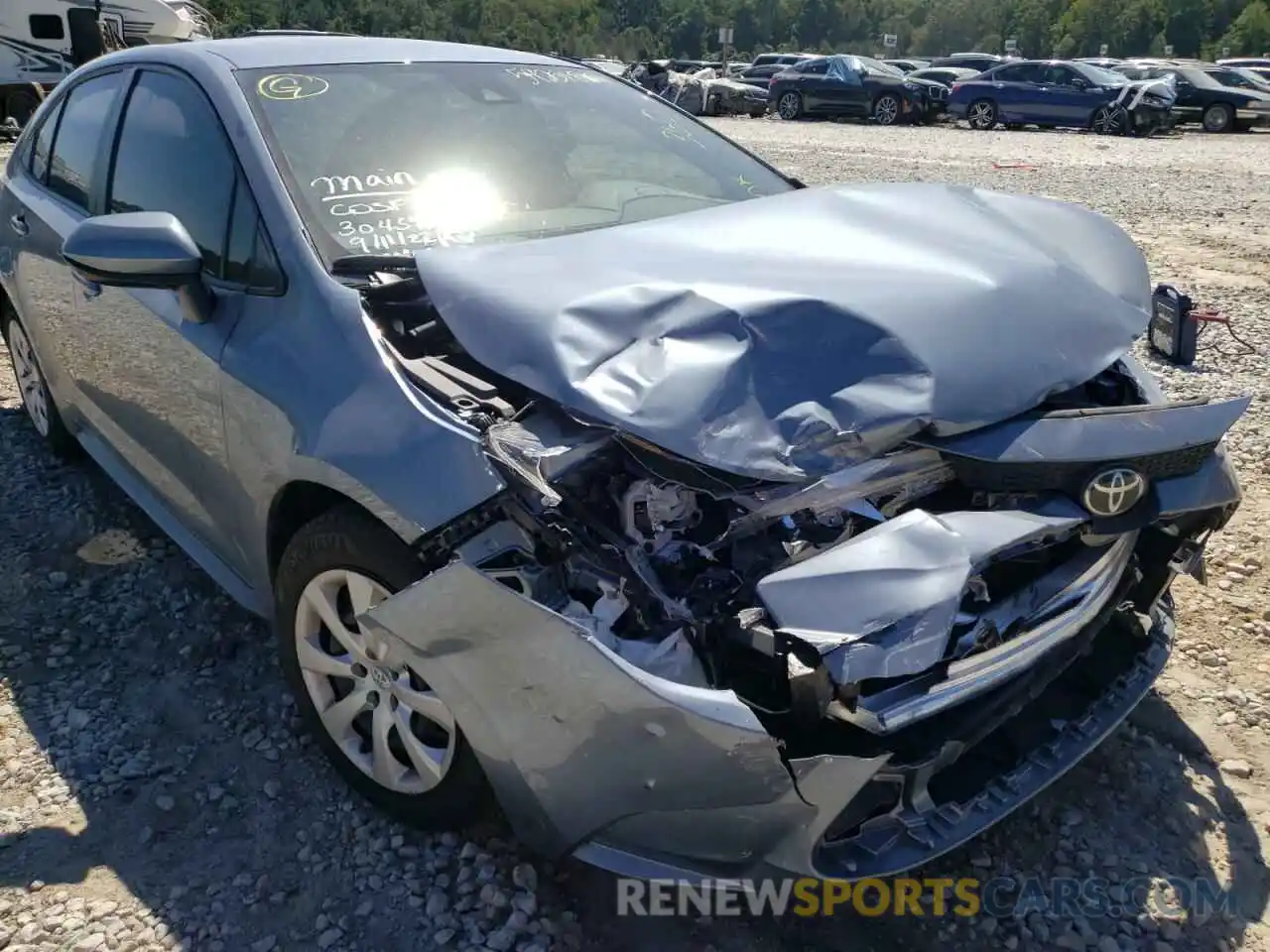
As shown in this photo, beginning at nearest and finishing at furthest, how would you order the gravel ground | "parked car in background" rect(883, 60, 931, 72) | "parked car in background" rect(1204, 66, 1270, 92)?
the gravel ground → "parked car in background" rect(1204, 66, 1270, 92) → "parked car in background" rect(883, 60, 931, 72)

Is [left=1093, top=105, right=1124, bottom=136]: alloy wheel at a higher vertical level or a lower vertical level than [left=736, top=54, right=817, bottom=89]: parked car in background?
lower

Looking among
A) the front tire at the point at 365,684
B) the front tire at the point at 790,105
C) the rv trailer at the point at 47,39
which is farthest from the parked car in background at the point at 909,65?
the front tire at the point at 365,684

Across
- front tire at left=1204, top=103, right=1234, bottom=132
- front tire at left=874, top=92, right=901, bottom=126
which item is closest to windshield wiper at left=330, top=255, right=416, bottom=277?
front tire at left=874, top=92, right=901, bottom=126

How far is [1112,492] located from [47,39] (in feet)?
63.4

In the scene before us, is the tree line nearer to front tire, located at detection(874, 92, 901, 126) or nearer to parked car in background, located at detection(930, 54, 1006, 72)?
parked car in background, located at detection(930, 54, 1006, 72)

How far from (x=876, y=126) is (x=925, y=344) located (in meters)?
22.5

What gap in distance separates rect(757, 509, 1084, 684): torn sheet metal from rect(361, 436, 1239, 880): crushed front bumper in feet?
0.37

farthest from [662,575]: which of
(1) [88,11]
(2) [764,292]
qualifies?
(1) [88,11]

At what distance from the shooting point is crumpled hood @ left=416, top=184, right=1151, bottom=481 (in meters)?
2.08

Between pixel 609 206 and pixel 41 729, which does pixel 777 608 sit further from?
pixel 41 729

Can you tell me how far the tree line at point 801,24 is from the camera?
56750 mm

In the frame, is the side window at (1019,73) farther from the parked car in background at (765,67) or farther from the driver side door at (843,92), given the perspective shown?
the parked car in background at (765,67)

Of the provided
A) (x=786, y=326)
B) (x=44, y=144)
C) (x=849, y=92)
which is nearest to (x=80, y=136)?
(x=44, y=144)

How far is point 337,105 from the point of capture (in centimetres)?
297
